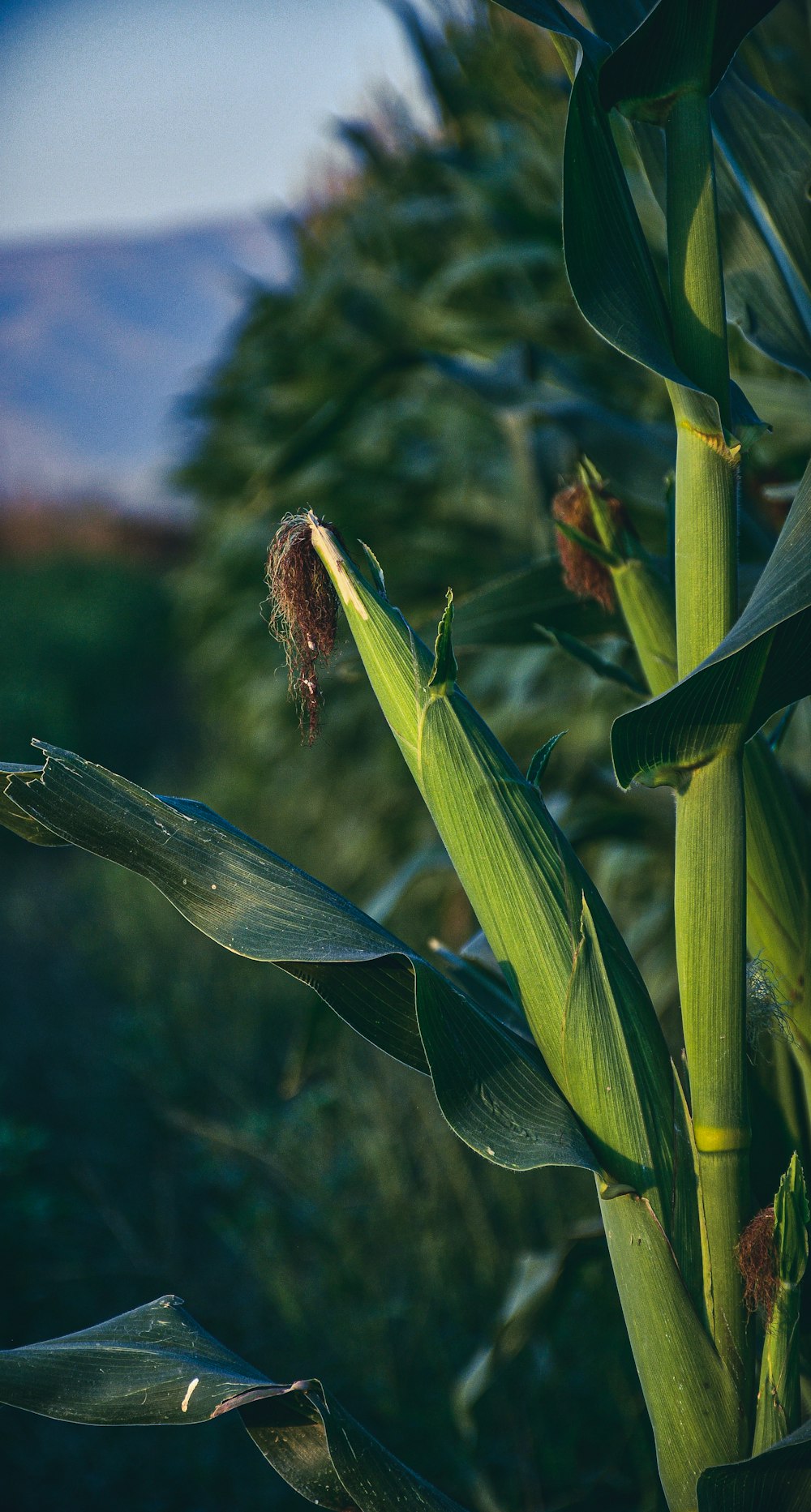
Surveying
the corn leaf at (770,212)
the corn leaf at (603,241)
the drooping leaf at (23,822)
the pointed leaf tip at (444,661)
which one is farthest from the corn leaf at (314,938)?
the corn leaf at (770,212)

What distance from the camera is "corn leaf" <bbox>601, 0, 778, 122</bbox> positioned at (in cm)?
42

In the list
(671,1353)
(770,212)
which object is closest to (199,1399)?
(671,1353)

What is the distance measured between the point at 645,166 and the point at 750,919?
434 mm

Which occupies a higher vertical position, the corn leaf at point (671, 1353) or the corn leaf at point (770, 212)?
the corn leaf at point (770, 212)

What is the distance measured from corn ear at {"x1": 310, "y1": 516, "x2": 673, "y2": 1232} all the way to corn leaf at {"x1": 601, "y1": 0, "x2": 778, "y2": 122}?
0.23 m

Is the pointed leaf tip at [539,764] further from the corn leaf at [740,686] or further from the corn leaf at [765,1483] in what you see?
the corn leaf at [765,1483]

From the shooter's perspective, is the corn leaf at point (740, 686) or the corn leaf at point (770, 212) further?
the corn leaf at point (770, 212)

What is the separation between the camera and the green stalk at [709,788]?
1.45ft

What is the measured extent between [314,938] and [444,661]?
0.44 ft

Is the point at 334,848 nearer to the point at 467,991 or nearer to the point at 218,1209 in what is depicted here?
the point at 218,1209

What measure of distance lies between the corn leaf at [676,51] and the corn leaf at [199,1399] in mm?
566

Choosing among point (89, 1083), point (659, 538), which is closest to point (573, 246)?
point (659, 538)

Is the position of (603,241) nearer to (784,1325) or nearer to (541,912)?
(541,912)

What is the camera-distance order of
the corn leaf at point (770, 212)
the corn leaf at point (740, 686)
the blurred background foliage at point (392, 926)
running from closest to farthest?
the corn leaf at point (740, 686)
the corn leaf at point (770, 212)
the blurred background foliage at point (392, 926)
